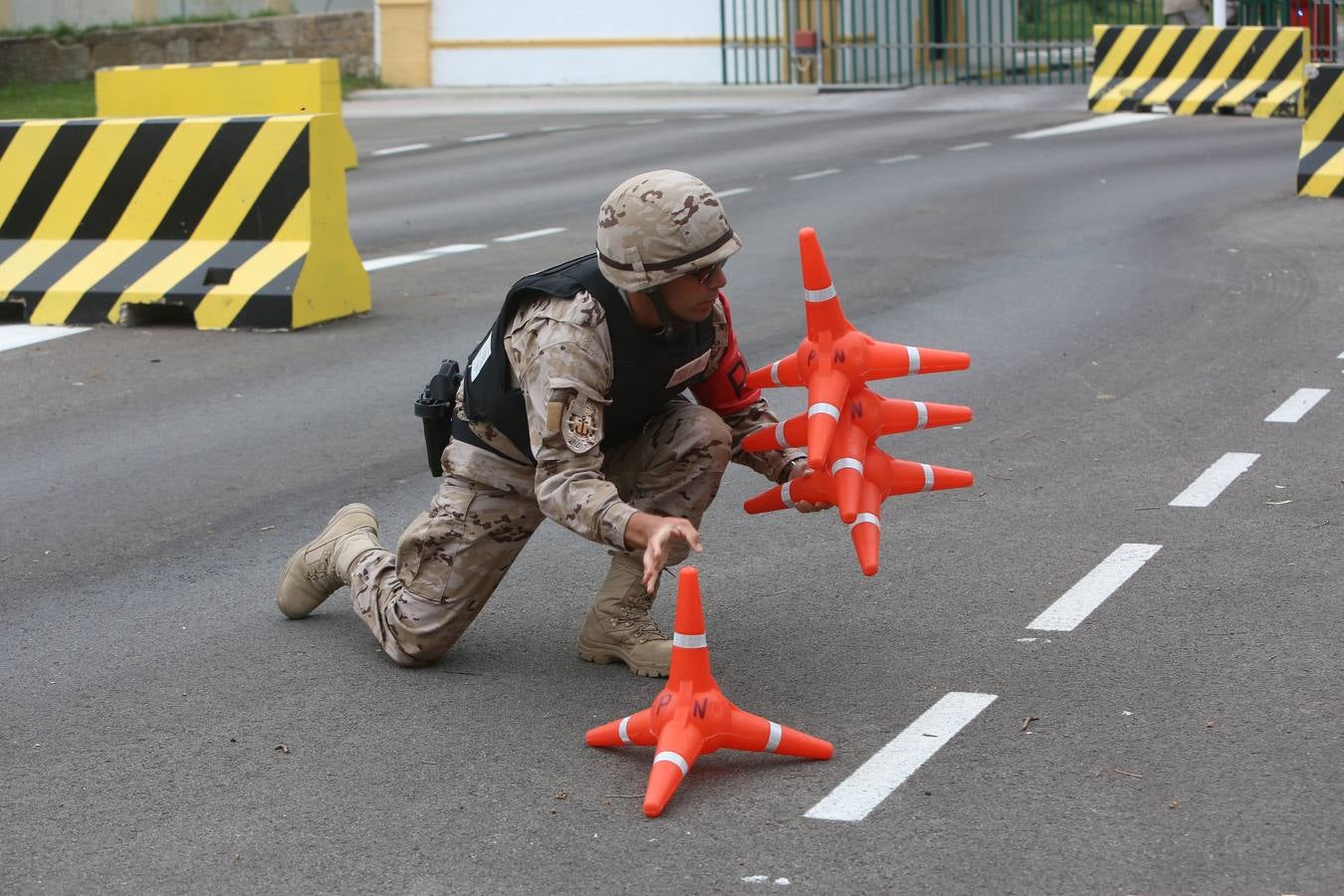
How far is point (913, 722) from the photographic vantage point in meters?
4.36

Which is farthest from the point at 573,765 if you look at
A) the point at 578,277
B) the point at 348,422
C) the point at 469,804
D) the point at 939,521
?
the point at 348,422

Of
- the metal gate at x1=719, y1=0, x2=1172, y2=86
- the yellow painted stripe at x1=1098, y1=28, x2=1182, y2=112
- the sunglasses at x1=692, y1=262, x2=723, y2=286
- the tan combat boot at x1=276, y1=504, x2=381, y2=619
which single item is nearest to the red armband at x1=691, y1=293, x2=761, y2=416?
the sunglasses at x1=692, y1=262, x2=723, y2=286

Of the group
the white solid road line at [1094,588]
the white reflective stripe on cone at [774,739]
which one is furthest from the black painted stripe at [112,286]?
the white reflective stripe on cone at [774,739]

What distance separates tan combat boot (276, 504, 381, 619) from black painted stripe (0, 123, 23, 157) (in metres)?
6.06

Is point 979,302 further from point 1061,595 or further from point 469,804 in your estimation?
point 469,804

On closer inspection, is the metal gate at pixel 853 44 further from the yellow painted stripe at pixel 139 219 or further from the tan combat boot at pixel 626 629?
the tan combat boot at pixel 626 629

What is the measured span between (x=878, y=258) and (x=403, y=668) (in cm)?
746

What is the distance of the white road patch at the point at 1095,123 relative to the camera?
1958 centimetres

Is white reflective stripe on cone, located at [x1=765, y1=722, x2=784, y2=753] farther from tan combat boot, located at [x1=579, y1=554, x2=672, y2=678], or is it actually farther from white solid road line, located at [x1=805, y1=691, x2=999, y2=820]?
tan combat boot, located at [x1=579, y1=554, x2=672, y2=678]

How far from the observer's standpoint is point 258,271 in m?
9.88

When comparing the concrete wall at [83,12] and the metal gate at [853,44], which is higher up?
the concrete wall at [83,12]

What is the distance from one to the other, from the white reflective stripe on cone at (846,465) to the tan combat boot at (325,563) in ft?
4.53

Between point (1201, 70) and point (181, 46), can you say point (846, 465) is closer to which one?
point (1201, 70)

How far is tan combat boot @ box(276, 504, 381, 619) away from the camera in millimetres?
5180
